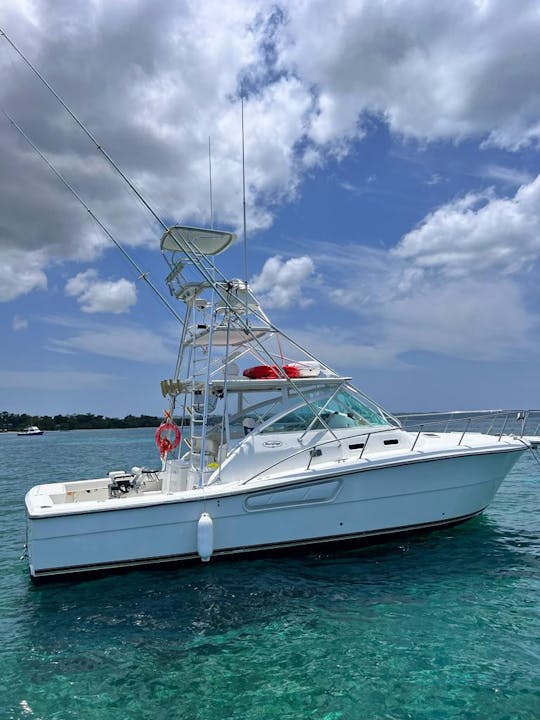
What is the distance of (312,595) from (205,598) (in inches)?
58.9

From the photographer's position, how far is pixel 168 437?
35.1ft

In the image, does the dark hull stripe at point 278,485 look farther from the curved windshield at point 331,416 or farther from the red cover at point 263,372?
the red cover at point 263,372

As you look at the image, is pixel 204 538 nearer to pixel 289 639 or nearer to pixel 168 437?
pixel 289 639

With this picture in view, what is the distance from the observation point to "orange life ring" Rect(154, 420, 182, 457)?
10609 millimetres

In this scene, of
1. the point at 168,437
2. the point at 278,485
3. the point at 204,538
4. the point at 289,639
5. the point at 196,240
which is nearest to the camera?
the point at 289,639

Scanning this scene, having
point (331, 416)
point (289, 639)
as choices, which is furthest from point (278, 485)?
point (289, 639)

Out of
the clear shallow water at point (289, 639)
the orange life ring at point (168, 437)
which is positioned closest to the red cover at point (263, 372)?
the orange life ring at point (168, 437)

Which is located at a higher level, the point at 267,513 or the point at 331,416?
the point at 331,416

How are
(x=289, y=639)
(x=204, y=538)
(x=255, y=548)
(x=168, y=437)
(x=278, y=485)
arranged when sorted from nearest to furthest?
1. (x=289, y=639)
2. (x=204, y=538)
3. (x=278, y=485)
4. (x=255, y=548)
5. (x=168, y=437)

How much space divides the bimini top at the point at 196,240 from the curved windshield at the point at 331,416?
3.37 meters

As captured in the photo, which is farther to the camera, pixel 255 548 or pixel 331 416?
pixel 331 416

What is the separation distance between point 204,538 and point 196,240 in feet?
17.0

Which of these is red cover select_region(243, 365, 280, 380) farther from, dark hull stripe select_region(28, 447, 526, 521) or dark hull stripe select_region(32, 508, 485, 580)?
dark hull stripe select_region(32, 508, 485, 580)

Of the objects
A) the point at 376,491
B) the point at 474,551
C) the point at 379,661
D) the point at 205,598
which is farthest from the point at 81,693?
the point at 474,551
